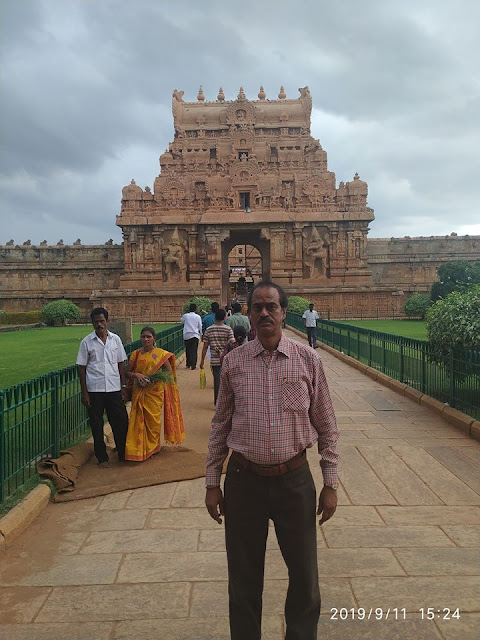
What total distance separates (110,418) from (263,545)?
394cm

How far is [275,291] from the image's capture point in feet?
9.30

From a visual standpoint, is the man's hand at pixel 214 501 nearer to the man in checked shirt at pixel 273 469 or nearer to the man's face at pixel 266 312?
the man in checked shirt at pixel 273 469

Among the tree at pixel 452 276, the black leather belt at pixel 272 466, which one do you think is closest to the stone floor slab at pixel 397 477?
the black leather belt at pixel 272 466

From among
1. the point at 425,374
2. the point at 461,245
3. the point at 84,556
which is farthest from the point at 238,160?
the point at 84,556

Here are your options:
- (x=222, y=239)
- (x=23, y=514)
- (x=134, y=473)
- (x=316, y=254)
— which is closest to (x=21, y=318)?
(x=222, y=239)

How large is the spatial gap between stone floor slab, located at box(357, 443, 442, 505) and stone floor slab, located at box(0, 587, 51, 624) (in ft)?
10.4

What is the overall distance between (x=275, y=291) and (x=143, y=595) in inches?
86.1

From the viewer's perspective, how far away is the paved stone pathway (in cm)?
318

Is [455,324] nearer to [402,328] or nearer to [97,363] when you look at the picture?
[97,363]

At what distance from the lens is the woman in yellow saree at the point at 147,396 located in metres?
6.29

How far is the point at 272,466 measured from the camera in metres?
2.68

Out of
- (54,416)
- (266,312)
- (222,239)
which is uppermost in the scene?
(222,239)

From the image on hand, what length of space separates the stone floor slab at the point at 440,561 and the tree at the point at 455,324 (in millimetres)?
4914

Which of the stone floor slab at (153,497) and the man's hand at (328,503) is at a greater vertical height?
the man's hand at (328,503)
